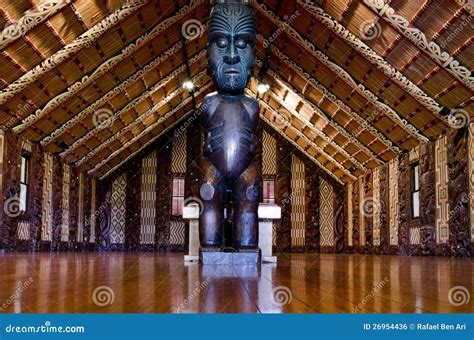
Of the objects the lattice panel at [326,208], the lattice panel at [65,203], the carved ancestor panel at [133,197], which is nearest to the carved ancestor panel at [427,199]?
the lattice panel at [326,208]

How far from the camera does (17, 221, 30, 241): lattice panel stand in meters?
12.9

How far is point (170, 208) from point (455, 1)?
46.6 feet

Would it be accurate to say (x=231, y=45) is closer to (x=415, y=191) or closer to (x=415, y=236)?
(x=415, y=236)

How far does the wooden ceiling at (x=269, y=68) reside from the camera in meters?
9.62

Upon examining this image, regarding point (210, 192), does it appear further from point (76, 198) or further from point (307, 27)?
point (76, 198)

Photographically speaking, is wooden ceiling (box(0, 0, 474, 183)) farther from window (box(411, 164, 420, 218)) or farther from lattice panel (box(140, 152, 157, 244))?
lattice panel (box(140, 152, 157, 244))

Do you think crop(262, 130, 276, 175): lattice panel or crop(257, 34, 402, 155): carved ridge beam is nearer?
crop(257, 34, 402, 155): carved ridge beam

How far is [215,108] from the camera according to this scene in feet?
18.5

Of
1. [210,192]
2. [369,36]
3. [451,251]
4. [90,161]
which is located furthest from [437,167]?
[90,161]
